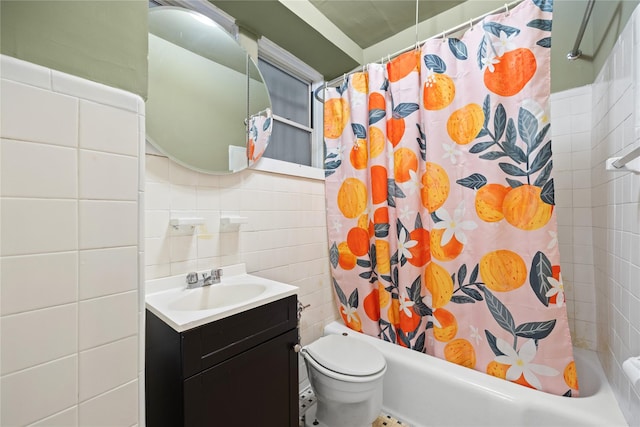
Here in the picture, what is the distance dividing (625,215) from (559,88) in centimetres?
101

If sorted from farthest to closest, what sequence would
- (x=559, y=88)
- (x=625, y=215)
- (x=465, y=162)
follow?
(x=559, y=88)
(x=465, y=162)
(x=625, y=215)

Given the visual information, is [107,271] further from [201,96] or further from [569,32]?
[569,32]

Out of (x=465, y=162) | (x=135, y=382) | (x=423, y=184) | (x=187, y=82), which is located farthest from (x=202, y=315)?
(x=465, y=162)

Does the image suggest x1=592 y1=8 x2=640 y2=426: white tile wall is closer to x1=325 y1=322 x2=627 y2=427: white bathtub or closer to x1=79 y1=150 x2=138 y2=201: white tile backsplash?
x1=325 y1=322 x2=627 y2=427: white bathtub

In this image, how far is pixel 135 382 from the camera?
2.04 ft

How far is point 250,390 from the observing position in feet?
3.13

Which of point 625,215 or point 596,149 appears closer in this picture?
point 625,215

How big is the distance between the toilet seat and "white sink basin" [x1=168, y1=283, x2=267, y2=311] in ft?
1.49

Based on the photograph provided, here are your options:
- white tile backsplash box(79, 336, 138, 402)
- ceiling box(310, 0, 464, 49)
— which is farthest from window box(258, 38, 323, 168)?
white tile backsplash box(79, 336, 138, 402)

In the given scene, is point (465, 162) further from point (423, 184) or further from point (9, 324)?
point (9, 324)

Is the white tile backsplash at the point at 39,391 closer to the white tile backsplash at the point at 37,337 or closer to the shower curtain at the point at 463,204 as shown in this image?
the white tile backsplash at the point at 37,337

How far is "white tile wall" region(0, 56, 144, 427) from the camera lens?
0.47m

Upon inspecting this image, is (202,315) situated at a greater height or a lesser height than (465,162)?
lesser

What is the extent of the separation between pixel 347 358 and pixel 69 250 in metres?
1.26
